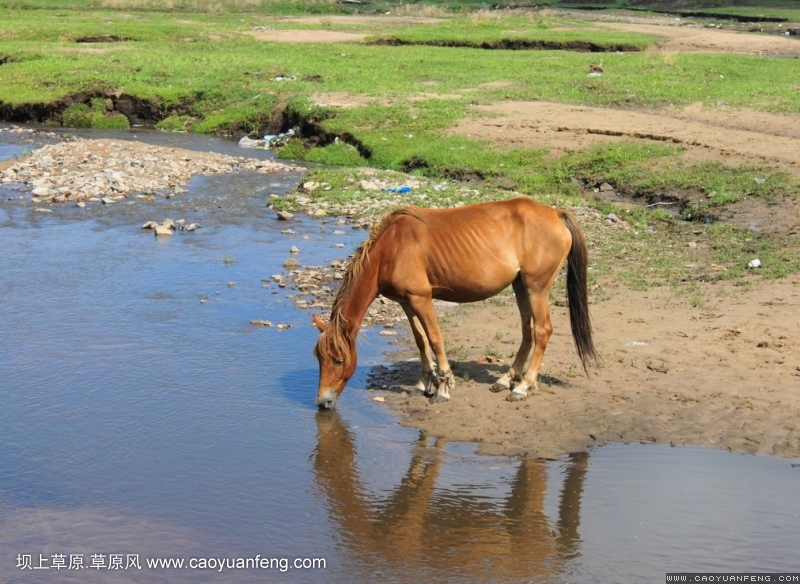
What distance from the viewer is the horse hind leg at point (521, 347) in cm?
953

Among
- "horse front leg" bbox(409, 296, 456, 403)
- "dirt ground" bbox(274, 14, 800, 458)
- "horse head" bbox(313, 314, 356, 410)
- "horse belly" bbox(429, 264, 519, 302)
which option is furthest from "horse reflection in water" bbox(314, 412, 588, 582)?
"horse belly" bbox(429, 264, 519, 302)

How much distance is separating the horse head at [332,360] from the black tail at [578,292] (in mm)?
2178

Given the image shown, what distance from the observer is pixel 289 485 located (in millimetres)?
7961

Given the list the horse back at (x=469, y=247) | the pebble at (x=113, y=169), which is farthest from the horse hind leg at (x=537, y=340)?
the pebble at (x=113, y=169)

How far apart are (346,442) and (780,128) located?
55.7 feet

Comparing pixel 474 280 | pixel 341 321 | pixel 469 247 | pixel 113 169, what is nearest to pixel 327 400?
pixel 341 321

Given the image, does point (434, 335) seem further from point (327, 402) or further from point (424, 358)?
point (327, 402)

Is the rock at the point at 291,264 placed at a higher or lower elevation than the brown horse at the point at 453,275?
lower

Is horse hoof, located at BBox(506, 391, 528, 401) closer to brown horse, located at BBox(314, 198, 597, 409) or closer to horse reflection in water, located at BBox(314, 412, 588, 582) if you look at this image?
brown horse, located at BBox(314, 198, 597, 409)

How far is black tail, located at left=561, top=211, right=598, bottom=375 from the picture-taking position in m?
9.48

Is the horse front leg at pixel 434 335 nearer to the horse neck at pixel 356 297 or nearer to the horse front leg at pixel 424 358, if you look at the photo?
the horse front leg at pixel 424 358

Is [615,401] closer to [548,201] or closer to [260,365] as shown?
[260,365]

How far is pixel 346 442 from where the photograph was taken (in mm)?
Answer: 8773

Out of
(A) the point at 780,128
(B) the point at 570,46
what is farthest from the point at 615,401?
(B) the point at 570,46
